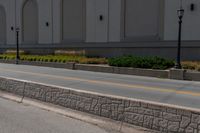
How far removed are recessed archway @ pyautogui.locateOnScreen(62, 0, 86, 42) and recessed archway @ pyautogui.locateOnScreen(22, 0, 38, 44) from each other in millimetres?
6341

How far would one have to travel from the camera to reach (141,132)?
623cm

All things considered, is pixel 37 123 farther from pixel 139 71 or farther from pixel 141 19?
pixel 141 19

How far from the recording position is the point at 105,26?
1179 inches

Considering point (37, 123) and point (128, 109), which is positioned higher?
point (128, 109)

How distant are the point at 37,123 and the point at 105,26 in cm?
2359

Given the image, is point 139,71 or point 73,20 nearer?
point 139,71

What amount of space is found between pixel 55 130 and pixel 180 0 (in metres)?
20.3

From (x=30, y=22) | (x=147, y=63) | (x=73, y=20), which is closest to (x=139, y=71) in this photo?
(x=147, y=63)

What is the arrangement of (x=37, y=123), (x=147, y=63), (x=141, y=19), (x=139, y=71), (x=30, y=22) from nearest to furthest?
(x=37, y=123) → (x=139, y=71) → (x=147, y=63) → (x=141, y=19) → (x=30, y=22)

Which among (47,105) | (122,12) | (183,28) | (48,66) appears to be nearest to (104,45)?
(122,12)

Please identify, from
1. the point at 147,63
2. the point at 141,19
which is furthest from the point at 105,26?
the point at 147,63

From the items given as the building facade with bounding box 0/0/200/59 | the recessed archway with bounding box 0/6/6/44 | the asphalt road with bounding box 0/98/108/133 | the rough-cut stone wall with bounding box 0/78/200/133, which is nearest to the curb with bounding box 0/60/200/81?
the building facade with bounding box 0/0/200/59

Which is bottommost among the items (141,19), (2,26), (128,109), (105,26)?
(128,109)

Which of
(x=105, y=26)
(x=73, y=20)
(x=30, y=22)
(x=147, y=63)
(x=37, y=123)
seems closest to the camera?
(x=37, y=123)
